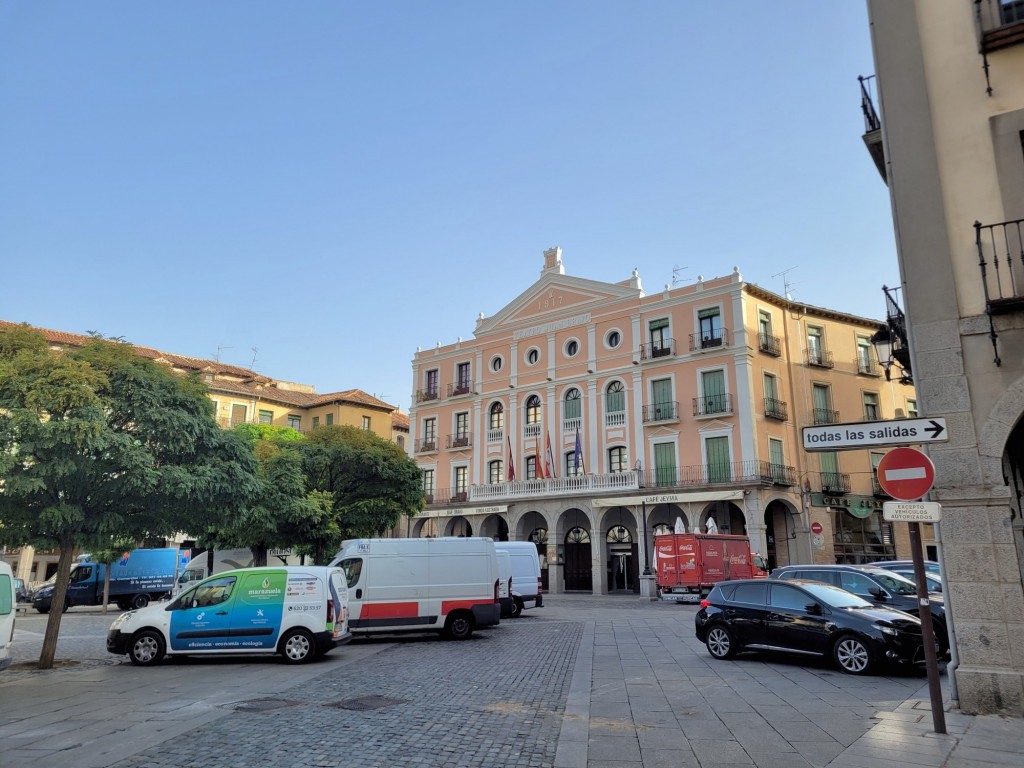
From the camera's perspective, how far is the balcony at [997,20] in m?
8.91

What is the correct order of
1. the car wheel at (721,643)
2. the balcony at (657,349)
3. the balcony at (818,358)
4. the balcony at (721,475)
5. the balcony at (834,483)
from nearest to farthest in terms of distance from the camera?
the car wheel at (721,643) → the balcony at (721,475) → the balcony at (834,483) → the balcony at (657,349) → the balcony at (818,358)

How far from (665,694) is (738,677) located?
1.89 meters

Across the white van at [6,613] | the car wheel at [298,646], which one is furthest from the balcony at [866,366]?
the white van at [6,613]

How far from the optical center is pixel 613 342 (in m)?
39.3

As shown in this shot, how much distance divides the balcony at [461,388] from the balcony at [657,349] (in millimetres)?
11518

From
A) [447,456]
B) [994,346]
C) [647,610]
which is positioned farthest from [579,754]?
[447,456]

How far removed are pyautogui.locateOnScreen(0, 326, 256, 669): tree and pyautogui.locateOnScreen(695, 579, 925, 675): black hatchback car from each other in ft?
30.9

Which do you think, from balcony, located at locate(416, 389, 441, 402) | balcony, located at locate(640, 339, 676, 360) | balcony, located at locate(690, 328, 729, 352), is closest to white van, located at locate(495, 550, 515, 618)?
balcony, located at locate(690, 328, 729, 352)

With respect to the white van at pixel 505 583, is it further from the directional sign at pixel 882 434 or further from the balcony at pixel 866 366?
the balcony at pixel 866 366

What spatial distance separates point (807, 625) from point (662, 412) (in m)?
24.9

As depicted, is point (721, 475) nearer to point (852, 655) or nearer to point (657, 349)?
point (657, 349)

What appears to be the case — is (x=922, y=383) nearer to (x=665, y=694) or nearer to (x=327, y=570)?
(x=665, y=694)

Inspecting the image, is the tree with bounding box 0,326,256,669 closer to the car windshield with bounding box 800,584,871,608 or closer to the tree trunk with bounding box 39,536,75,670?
the tree trunk with bounding box 39,536,75,670

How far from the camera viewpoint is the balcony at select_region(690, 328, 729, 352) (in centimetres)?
3497
